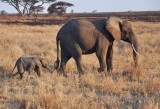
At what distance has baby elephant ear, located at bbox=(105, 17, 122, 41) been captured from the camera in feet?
42.2

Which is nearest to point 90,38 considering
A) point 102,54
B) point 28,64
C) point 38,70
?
point 102,54

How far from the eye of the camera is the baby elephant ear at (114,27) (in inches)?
506

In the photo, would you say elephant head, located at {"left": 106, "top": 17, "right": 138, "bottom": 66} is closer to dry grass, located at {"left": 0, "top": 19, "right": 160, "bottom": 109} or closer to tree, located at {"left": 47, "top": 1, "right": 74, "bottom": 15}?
dry grass, located at {"left": 0, "top": 19, "right": 160, "bottom": 109}

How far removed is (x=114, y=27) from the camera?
1302cm

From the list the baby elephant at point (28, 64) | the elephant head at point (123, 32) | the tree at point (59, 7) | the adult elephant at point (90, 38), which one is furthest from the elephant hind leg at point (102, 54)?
the tree at point (59, 7)

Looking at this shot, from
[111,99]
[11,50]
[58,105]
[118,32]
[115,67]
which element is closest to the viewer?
[58,105]

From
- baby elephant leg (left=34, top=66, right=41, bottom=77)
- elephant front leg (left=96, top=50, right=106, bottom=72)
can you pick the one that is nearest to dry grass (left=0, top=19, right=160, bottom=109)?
baby elephant leg (left=34, top=66, right=41, bottom=77)

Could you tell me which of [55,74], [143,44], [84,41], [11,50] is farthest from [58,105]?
[143,44]

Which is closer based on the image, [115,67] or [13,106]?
[13,106]

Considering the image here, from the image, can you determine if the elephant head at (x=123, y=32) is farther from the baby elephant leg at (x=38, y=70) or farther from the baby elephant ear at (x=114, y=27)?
the baby elephant leg at (x=38, y=70)

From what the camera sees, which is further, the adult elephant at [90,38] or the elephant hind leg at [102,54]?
the adult elephant at [90,38]

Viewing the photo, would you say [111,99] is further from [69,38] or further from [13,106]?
[69,38]

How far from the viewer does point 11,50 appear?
1689 centimetres

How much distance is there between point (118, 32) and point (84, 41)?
1146 millimetres
